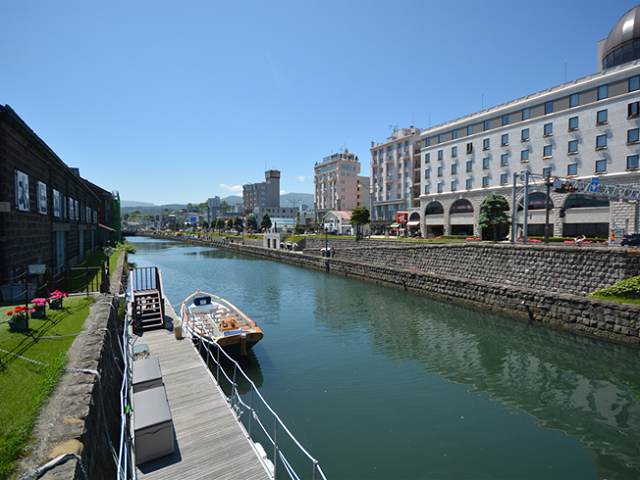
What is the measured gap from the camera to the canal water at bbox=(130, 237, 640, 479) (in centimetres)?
969

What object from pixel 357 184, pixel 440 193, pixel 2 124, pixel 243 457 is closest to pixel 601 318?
pixel 243 457

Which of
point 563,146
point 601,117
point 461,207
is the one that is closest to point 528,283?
point 563,146

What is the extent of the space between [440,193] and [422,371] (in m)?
46.6

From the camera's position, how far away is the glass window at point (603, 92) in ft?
121

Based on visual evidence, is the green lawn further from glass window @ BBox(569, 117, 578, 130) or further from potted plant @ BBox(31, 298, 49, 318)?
glass window @ BBox(569, 117, 578, 130)

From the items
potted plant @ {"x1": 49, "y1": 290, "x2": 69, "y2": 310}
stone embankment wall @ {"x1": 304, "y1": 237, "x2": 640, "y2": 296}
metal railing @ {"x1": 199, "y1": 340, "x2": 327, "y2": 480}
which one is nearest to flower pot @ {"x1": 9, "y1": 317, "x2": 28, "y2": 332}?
potted plant @ {"x1": 49, "y1": 290, "x2": 69, "y2": 310}

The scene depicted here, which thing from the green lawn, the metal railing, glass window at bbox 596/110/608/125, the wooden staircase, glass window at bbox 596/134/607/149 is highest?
glass window at bbox 596/110/608/125

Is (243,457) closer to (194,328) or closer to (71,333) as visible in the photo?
(71,333)

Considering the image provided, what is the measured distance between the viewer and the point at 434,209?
58812mm

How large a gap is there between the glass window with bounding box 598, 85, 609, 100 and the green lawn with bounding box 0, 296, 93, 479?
5191 centimetres

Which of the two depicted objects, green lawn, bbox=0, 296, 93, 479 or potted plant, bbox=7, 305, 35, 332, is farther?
potted plant, bbox=7, 305, 35, 332

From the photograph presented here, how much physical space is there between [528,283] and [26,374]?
1181 inches

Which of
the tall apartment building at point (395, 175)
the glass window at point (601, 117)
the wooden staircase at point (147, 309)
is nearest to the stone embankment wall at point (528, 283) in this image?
the glass window at point (601, 117)

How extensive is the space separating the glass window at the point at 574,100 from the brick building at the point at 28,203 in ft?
171
